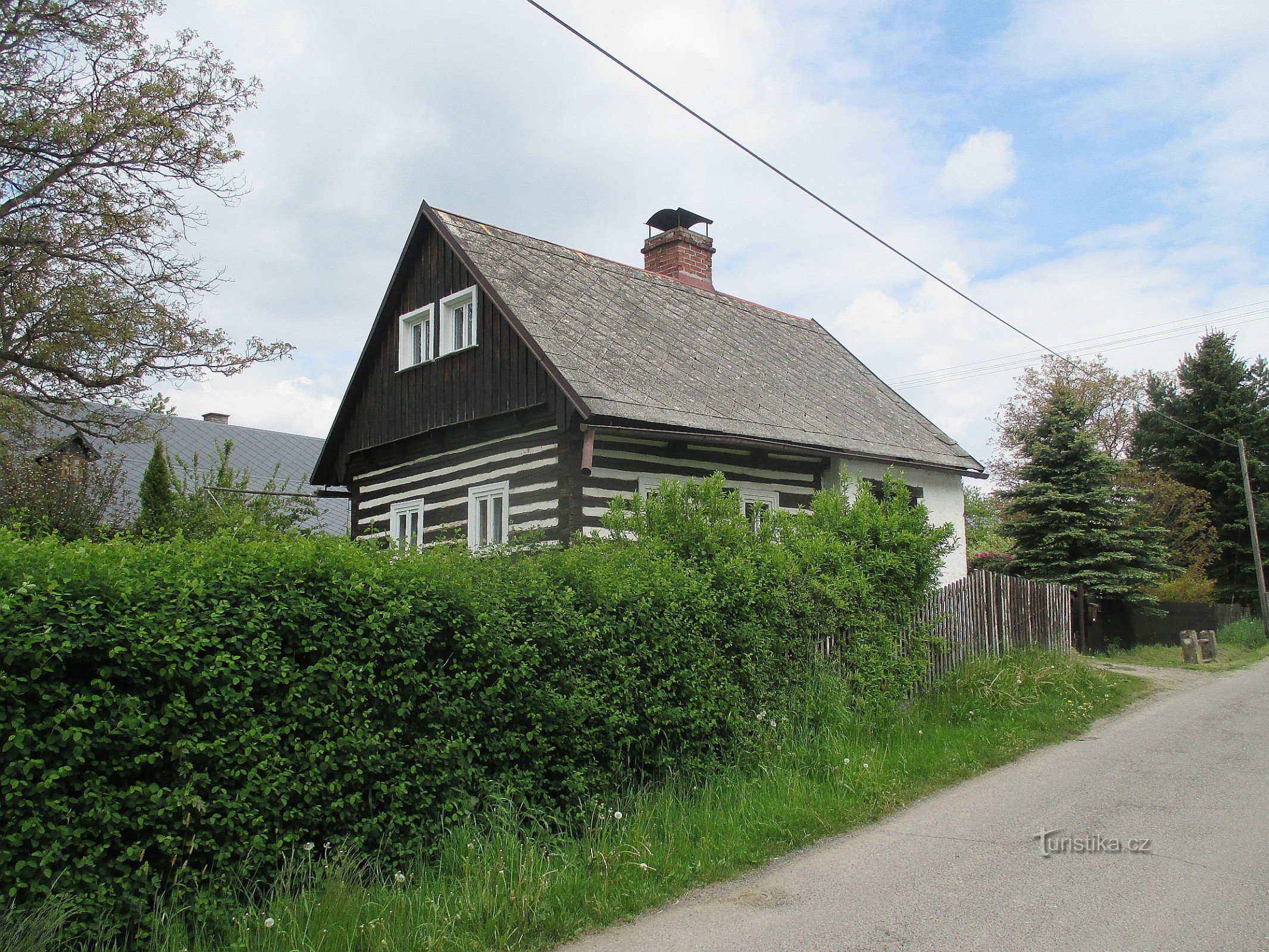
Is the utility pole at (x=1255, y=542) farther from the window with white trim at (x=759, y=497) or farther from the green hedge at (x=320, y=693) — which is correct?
the green hedge at (x=320, y=693)

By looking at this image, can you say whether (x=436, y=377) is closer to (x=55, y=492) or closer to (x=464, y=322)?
(x=464, y=322)

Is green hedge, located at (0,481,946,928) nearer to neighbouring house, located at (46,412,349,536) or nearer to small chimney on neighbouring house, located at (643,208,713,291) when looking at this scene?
small chimney on neighbouring house, located at (643,208,713,291)

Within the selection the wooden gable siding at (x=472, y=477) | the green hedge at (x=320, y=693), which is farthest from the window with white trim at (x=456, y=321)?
the green hedge at (x=320, y=693)

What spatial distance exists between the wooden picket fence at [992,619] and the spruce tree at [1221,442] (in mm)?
21557

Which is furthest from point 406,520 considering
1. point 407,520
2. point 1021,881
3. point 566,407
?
point 1021,881

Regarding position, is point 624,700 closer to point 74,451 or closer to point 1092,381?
point 74,451

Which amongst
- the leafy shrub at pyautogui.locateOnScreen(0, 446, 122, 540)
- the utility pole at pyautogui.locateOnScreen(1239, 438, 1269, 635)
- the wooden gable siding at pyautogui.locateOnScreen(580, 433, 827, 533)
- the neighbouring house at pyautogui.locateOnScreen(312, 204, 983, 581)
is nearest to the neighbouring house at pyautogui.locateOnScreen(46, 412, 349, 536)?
the leafy shrub at pyautogui.locateOnScreen(0, 446, 122, 540)

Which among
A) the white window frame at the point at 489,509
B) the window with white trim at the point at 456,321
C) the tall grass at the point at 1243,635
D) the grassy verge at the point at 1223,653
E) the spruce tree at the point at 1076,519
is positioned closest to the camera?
the white window frame at the point at 489,509

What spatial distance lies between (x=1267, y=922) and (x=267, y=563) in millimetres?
5327

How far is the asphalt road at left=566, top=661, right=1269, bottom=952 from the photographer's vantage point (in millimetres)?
4574

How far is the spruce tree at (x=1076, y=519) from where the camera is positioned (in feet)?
64.7

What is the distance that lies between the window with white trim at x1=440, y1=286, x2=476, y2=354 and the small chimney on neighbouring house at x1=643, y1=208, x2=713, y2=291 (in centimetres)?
609

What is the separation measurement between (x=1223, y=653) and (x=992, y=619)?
1145 cm

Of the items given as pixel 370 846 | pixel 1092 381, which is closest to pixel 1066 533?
pixel 370 846
